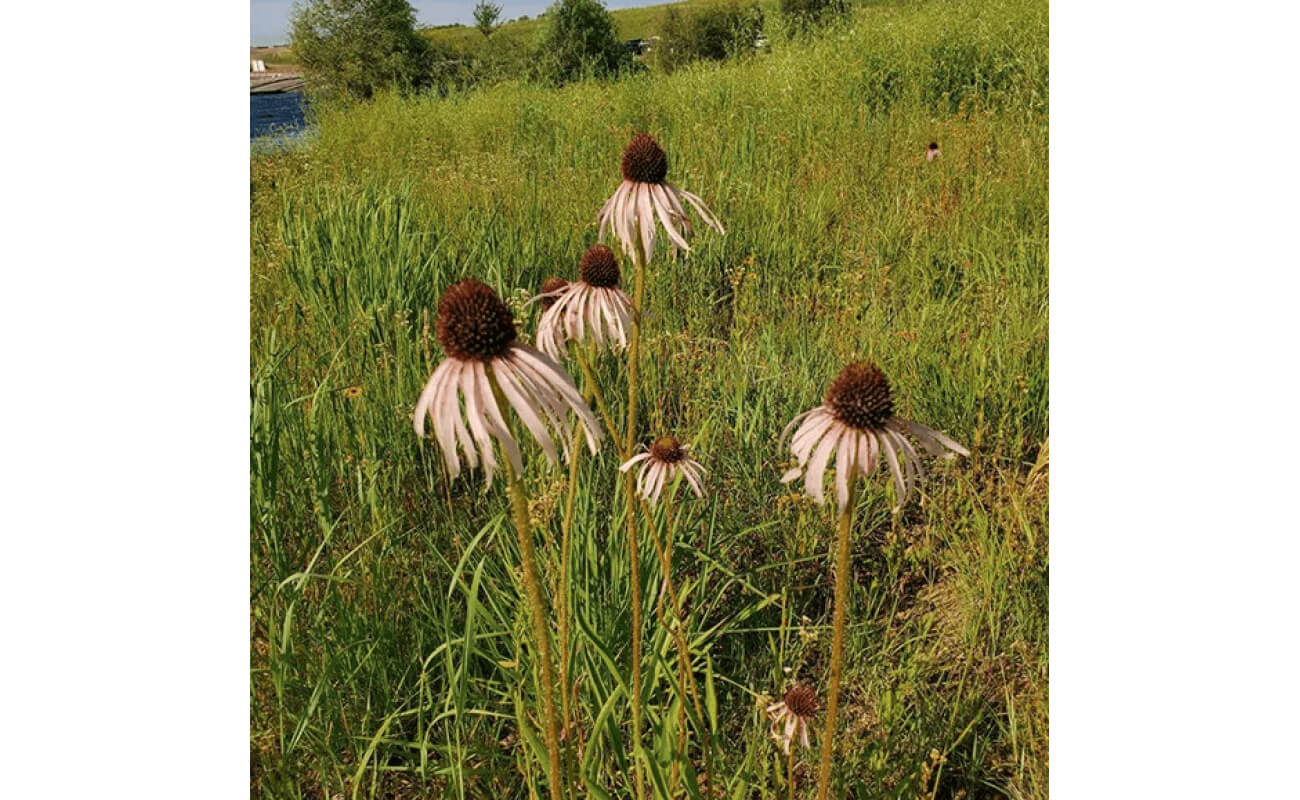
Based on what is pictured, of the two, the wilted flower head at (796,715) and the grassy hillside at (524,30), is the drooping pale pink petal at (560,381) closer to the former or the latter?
the wilted flower head at (796,715)

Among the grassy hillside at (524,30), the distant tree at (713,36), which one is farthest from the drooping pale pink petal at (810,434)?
the distant tree at (713,36)

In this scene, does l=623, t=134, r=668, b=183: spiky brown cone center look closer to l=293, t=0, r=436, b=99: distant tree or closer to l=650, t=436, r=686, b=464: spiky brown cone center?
l=650, t=436, r=686, b=464: spiky brown cone center

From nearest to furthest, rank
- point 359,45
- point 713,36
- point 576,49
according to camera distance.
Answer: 1. point 359,45
2. point 576,49
3. point 713,36

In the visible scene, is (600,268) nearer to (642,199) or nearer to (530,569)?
(642,199)

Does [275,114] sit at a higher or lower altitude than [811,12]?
lower

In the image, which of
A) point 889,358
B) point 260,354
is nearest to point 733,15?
point 889,358

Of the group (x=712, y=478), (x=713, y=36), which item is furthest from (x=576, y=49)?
(x=712, y=478)

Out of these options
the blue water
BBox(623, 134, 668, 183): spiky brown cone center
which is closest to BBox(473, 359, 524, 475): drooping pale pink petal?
BBox(623, 134, 668, 183): spiky brown cone center

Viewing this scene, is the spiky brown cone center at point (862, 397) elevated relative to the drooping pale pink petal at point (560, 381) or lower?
lower
